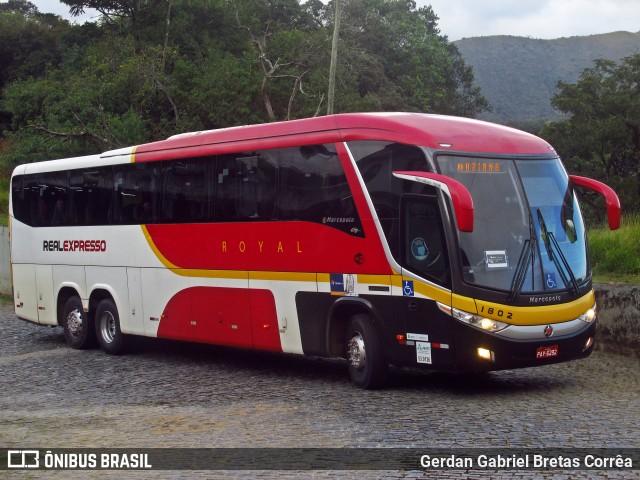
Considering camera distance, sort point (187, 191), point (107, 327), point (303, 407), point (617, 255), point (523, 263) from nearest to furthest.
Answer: point (303, 407)
point (523, 263)
point (187, 191)
point (617, 255)
point (107, 327)

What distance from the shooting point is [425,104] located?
7094 cm

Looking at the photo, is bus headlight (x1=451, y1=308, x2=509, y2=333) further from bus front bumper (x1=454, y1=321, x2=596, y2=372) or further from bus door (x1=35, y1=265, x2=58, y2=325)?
bus door (x1=35, y1=265, x2=58, y2=325)

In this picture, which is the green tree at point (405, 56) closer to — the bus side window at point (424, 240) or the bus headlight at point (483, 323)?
the bus side window at point (424, 240)

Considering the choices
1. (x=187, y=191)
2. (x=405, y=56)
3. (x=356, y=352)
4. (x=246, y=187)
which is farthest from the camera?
(x=405, y=56)

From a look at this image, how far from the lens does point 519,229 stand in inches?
470

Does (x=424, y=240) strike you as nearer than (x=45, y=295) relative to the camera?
Yes

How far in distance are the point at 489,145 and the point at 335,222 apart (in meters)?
2.21

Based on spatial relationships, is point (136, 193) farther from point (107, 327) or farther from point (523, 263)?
point (523, 263)

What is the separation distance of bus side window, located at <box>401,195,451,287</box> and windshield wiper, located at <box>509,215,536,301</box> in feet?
2.44

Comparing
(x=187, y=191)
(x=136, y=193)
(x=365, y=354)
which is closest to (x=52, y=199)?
(x=136, y=193)

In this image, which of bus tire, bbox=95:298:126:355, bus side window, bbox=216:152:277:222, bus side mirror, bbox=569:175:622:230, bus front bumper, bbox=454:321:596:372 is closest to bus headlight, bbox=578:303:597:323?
bus front bumper, bbox=454:321:596:372

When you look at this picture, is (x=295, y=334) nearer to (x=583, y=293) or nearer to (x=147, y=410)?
(x=147, y=410)

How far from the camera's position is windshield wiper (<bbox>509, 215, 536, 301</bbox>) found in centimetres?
1163

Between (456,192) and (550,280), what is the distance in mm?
1773
